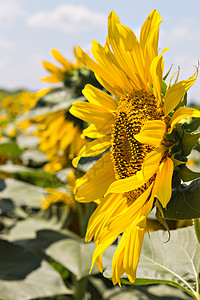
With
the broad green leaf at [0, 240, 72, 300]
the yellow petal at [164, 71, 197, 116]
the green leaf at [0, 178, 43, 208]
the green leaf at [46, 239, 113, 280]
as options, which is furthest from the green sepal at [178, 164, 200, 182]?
the green leaf at [0, 178, 43, 208]

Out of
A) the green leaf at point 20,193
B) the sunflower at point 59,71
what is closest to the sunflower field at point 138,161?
the sunflower at point 59,71

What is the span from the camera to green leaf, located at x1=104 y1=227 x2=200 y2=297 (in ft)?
2.86

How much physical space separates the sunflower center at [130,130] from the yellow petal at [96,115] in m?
0.03

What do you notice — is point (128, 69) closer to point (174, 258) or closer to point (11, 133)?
point (174, 258)

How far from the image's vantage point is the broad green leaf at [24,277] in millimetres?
1429

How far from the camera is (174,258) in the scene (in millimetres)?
946

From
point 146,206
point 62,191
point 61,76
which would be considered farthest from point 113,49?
point 61,76

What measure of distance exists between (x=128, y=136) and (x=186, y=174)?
0.15 metres

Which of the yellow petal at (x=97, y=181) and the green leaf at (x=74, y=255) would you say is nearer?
the yellow petal at (x=97, y=181)

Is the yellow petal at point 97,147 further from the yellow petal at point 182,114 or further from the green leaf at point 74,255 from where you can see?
the green leaf at point 74,255

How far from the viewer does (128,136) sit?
77 cm

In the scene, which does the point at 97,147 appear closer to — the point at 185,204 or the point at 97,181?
the point at 97,181

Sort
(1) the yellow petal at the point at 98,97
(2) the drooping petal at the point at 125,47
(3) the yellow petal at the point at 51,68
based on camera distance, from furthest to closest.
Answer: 1. (3) the yellow petal at the point at 51,68
2. (1) the yellow petal at the point at 98,97
3. (2) the drooping petal at the point at 125,47

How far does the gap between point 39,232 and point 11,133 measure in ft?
4.29
